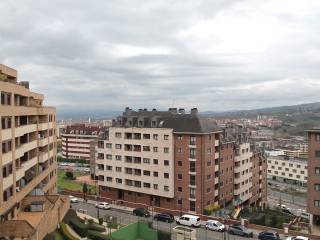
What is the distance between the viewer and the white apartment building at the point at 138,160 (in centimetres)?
7531

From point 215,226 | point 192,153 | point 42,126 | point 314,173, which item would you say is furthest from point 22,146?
point 314,173

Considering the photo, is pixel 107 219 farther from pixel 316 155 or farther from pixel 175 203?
pixel 316 155

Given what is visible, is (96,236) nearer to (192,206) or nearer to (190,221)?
(190,221)

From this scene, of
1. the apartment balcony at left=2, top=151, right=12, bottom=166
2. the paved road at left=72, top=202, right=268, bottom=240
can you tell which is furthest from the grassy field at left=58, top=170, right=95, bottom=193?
the apartment balcony at left=2, top=151, right=12, bottom=166

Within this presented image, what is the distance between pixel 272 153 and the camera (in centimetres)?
19250

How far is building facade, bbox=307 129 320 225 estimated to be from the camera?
6106 cm

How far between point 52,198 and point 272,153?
511ft

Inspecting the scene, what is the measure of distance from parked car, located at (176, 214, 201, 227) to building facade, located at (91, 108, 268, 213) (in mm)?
9402

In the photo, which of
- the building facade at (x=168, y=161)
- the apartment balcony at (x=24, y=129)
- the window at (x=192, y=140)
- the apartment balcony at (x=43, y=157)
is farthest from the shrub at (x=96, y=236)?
the window at (x=192, y=140)

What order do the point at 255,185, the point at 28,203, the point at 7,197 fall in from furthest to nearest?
the point at 255,185 → the point at 28,203 → the point at 7,197

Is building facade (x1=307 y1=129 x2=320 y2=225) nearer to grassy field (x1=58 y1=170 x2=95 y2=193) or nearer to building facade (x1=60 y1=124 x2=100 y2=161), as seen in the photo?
grassy field (x1=58 y1=170 x2=95 y2=193)

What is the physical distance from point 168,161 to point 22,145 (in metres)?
31.2

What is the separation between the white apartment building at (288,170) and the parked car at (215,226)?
339 feet

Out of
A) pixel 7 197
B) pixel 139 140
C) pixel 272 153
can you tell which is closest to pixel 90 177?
pixel 139 140
